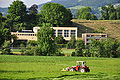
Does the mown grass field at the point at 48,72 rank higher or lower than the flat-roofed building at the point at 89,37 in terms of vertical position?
higher

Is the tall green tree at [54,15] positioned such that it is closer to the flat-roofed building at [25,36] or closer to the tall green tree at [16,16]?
the tall green tree at [16,16]

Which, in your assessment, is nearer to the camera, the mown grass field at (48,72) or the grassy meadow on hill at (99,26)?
the mown grass field at (48,72)

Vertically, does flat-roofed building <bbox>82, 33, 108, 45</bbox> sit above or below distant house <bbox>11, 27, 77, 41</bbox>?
below

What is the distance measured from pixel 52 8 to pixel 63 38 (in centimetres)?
1390

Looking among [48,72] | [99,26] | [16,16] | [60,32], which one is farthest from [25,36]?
[48,72]

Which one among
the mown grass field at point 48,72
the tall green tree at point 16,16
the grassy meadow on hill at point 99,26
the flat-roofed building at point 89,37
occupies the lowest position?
the flat-roofed building at point 89,37

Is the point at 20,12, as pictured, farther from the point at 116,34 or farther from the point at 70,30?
the point at 116,34

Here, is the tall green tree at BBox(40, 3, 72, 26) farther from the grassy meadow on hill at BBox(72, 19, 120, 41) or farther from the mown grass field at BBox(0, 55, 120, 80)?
the mown grass field at BBox(0, 55, 120, 80)

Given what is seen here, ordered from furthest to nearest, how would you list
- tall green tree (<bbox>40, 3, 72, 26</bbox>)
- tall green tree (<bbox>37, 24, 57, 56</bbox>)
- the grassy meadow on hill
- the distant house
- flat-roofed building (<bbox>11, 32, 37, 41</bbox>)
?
1. the grassy meadow on hill
2. tall green tree (<bbox>40, 3, 72, 26</bbox>)
3. the distant house
4. flat-roofed building (<bbox>11, 32, 37, 41</bbox>)
5. tall green tree (<bbox>37, 24, 57, 56</bbox>)

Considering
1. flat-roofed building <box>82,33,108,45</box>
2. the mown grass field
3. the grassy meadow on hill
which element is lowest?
flat-roofed building <box>82,33,108,45</box>

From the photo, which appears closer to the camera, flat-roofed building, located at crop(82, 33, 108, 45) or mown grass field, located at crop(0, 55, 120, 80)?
mown grass field, located at crop(0, 55, 120, 80)

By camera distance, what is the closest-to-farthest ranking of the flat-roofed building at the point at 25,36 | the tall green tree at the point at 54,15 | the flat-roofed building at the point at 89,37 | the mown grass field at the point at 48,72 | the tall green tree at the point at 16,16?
the mown grass field at the point at 48,72 → the flat-roofed building at the point at 89,37 → the flat-roofed building at the point at 25,36 → the tall green tree at the point at 16,16 → the tall green tree at the point at 54,15

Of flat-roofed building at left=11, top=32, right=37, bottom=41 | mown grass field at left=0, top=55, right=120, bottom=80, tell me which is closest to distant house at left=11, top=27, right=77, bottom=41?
flat-roofed building at left=11, top=32, right=37, bottom=41

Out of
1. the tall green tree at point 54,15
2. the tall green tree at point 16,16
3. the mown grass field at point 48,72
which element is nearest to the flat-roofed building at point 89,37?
the tall green tree at point 54,15
